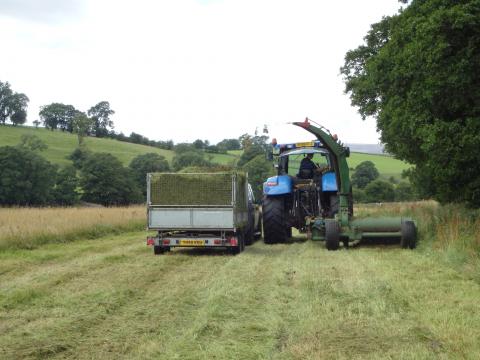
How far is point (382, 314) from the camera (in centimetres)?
621

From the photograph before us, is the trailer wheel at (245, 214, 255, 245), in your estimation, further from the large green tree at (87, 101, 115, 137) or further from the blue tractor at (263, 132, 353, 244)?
the large green tree at (87, 101, 115, 137)

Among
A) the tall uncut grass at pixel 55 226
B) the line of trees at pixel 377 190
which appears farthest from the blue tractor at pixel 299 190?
the line of trees at pixel 377 190

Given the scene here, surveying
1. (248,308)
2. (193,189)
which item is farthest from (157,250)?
(248,308)

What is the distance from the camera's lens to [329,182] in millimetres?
14297

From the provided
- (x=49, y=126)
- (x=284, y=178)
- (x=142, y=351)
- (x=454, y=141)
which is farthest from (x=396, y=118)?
(x=49, y=126)

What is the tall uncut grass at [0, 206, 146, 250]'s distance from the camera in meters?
15.3

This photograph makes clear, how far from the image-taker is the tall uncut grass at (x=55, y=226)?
603 inches

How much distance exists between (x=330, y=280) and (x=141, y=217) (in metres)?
17.1

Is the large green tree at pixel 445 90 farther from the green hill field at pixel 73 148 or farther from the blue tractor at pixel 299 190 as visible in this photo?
the green hill field at pixel 73 148

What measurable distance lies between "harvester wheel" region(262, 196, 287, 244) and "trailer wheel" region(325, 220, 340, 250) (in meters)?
1.90

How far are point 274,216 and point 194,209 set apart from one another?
2269 mm

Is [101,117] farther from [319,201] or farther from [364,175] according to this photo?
[319,201]

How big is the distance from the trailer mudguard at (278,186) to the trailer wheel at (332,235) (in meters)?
1.90

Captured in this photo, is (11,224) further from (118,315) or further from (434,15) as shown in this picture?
(434,15)
